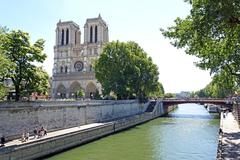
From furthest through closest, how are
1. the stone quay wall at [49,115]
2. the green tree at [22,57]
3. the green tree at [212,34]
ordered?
1. the green tree at [22,57]
2. the stone quay wall at [49,115]
3. the green tree at [212,34]

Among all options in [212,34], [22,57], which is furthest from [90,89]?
[212,34]

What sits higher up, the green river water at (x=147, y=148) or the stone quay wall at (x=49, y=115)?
the stone quay wall at (x=49, y=115)

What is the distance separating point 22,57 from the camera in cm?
3234

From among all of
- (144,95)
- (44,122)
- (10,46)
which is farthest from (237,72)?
Result: (144,95)

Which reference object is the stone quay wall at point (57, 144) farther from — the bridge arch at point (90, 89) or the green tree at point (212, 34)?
the bridge arch at point (90, 89)

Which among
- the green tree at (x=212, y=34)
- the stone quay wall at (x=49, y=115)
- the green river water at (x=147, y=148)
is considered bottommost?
the green river water at (x=147, y=148)

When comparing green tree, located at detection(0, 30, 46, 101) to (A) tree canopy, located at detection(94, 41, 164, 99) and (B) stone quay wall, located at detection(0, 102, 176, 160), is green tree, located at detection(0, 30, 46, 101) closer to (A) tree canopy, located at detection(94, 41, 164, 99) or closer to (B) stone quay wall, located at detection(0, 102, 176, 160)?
(B) stone quay wall, located at detection(0, 102, 176, 160)

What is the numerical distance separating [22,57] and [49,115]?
6.19 meters

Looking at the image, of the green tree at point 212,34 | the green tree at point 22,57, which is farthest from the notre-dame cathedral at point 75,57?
the green tree at point 212,34

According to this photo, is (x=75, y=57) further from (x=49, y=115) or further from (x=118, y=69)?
(x=49, y=115)

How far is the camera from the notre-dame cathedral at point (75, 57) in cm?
9406

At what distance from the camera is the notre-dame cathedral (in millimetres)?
94062

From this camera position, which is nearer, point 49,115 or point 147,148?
point 147,148

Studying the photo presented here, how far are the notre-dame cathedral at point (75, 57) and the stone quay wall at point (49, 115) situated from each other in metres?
41.7
